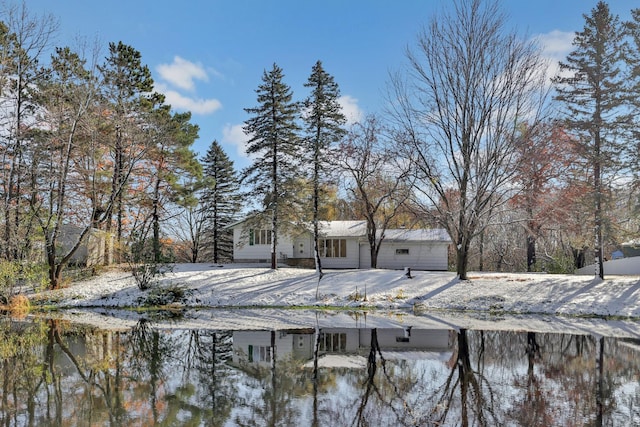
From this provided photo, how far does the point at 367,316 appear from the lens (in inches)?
631

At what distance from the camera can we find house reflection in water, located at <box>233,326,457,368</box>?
9273 mm

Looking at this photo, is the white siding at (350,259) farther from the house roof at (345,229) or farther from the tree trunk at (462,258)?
the tree trunk at (462,258)

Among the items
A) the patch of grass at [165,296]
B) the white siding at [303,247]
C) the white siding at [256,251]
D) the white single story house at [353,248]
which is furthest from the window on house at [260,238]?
the patch of grass at [165,296]

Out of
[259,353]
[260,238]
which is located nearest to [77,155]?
[260,238]

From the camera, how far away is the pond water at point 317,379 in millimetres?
5840

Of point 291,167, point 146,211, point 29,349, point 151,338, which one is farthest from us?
point 146,211

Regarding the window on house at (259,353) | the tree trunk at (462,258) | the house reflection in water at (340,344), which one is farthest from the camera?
the tree trunk at (462,258)

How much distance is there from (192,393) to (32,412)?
204cm

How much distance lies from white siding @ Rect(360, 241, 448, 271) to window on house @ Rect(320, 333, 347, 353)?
1903 cm

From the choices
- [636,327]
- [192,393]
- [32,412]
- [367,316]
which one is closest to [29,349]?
[32,412]

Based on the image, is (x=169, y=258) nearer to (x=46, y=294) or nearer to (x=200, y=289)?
(x=200, y=289)

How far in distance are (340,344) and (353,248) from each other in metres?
20.3

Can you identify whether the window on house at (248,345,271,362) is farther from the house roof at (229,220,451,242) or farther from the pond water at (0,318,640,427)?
the house roof at (229,220,451,242)

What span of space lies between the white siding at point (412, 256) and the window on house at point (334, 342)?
19.0 metres
